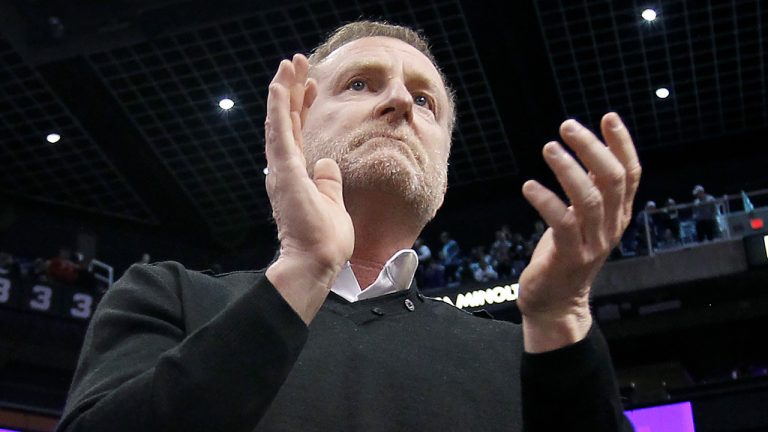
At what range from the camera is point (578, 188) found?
1486mm

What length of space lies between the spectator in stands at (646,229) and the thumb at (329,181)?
14.5m

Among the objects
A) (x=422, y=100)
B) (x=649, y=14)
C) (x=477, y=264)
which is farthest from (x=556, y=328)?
(x=477, y=264)

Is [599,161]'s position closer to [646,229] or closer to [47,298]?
[646,229]

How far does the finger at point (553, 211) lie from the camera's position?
1.50 meters

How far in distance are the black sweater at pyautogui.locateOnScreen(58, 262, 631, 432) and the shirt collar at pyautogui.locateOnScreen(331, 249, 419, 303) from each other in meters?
0.03

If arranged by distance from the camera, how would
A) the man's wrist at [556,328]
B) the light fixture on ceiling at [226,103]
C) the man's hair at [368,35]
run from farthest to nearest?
the light fixture on ceiling at [226,103]
the man's hair at [368,35]
the man's wrist at [556,328]

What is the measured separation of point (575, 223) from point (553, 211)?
34 millimetres

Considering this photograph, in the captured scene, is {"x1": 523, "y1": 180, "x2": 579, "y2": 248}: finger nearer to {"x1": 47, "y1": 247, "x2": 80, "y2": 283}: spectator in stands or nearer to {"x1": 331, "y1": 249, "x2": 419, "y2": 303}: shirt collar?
{"x1": 331, "y1": 249, "x2": 419, "y2": 303}: shirt collar

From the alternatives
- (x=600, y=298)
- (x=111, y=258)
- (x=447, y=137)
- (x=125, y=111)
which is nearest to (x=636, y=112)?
(x=600, y=298)

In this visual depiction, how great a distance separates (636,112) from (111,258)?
354 inches

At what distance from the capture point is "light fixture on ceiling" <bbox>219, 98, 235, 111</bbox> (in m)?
17.2

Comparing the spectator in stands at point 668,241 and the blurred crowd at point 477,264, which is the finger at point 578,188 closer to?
the blurred crowd at point 477,264

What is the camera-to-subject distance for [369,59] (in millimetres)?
2439

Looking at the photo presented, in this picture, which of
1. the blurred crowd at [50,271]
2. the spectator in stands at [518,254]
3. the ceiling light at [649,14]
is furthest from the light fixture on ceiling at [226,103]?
the ceiling light at [649,14]
